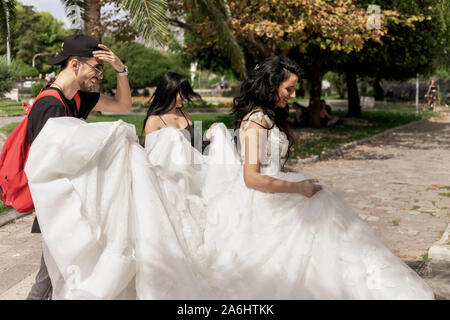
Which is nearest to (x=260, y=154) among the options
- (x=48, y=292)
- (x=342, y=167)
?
(x=48, y=292)

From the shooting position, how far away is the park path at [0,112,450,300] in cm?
500

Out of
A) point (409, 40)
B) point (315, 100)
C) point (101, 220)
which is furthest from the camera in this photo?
point (315, 100)

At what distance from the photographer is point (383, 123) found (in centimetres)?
2364

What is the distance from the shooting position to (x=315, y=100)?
2123 centimetres

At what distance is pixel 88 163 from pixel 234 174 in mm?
1136

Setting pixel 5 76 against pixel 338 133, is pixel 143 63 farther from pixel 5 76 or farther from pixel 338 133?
pixel 338 133

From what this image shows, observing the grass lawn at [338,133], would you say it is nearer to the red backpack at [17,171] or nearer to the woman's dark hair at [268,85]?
the woman's dark hair at [268,85]

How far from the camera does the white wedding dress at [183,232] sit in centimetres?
310

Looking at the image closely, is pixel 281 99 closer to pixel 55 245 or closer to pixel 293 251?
pixel 293 251

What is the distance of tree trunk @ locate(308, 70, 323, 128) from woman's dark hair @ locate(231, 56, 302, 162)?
1812 cm

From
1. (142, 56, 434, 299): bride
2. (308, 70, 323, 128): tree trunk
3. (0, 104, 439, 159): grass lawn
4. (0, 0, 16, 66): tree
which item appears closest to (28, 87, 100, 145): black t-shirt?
(142, 56, 434, 299): bride

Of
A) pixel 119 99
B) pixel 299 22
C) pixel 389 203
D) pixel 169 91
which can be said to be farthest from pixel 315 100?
pixel 119 99

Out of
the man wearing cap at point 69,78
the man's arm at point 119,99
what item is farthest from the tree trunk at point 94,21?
the man wearing cap at point 69,78

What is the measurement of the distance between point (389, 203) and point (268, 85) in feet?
17.1
